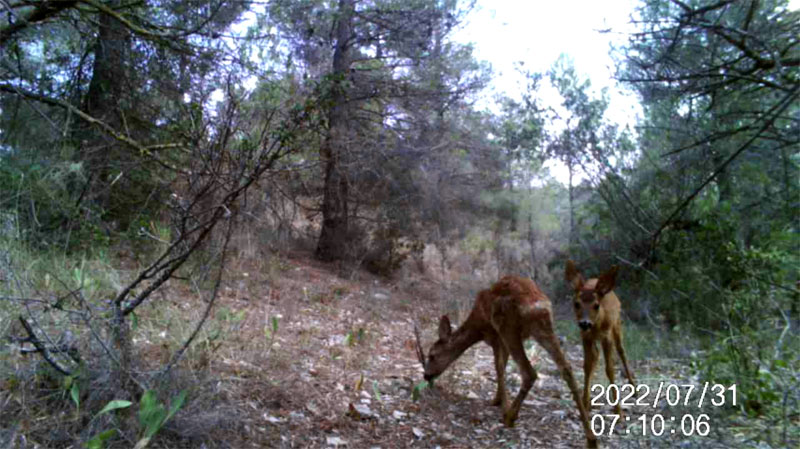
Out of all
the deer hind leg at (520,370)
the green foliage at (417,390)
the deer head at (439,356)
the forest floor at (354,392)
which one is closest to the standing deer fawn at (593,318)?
the forest floor at (354,392)

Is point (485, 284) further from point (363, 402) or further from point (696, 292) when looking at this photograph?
point (363, 402)

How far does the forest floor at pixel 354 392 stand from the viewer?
5.05m

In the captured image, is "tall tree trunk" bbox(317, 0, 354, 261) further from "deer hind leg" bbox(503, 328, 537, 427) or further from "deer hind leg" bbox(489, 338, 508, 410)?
"deer hind leg" bbox(503, 328, 537, 427)

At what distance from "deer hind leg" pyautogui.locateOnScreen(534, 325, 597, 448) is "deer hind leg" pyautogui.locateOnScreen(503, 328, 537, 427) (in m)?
0.28

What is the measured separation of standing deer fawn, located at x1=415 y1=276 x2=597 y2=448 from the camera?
19.2 ft

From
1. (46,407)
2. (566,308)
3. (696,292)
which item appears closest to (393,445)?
(46,407)

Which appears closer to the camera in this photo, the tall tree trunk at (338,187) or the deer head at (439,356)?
the deer head at (439,356)

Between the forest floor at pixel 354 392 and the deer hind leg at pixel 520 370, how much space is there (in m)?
0.14

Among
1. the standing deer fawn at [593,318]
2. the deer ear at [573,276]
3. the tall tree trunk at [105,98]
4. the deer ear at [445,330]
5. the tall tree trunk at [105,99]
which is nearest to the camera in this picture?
the standing deer fawn at [593,318]

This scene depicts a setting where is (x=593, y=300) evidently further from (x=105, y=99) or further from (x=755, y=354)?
(x=105, y=99)

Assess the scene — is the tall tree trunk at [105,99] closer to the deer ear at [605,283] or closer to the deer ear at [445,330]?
the deer ear at [445,330]

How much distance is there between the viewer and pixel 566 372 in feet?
18.4

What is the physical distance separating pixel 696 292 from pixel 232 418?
756 centimetres

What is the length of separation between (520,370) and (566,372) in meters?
0.63
